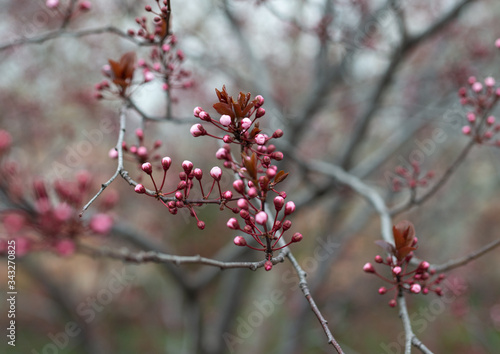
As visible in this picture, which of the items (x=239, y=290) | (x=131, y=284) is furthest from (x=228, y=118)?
(x=131, y=284)

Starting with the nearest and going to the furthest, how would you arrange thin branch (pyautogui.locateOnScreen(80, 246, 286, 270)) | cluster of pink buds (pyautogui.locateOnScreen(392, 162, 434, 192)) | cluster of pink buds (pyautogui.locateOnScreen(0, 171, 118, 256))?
cluster of pink buds (pyautogui.locateOnScreen(0, 171, 118, 256))
thin branch (pyautogui.locateOnScreen(80, 246, 286, 270))
cluster of pink buds (pyautogui.locateOnScreen(392, 162, 434, 192))

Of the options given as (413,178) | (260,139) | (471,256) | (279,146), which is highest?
(279,146)

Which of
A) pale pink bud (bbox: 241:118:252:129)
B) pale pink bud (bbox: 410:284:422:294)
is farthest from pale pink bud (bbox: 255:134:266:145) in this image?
pale pink bud (bbox: 410:284:422:294)

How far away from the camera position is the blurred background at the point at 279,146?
4.14 metres

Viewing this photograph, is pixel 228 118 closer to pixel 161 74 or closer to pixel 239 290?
pixel 161 74

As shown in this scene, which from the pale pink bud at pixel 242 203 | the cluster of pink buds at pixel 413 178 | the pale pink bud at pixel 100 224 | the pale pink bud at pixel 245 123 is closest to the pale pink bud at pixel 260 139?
the pale pink bud at pixel 245 123

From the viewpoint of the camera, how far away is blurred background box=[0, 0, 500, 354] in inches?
163

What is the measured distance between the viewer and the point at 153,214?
7.61m

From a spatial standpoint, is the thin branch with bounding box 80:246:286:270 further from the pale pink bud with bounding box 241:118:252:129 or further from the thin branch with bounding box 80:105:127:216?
the pale pink bud with bounding box 241:118:252:129

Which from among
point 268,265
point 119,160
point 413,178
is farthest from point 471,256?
point 119,160

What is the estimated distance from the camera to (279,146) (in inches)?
140

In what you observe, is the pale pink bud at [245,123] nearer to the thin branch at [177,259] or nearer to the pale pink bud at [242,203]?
the pale pink bud at [242,203]

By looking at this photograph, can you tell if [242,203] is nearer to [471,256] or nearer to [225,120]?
[225,120]

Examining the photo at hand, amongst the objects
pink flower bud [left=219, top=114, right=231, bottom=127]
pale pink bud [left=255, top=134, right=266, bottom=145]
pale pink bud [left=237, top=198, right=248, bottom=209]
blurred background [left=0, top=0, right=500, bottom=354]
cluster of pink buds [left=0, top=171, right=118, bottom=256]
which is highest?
blurred background [left=0, top=0, right=500, bottom=354]
